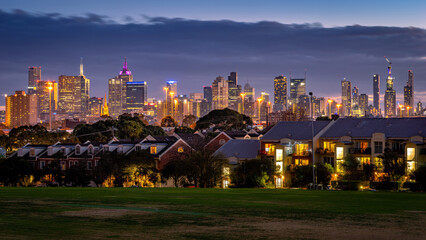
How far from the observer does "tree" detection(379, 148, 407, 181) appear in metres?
71.2

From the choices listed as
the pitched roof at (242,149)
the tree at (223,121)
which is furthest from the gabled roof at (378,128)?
the tree at (223,121)

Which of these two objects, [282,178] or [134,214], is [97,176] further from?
[134,214]

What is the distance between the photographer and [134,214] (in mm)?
26875

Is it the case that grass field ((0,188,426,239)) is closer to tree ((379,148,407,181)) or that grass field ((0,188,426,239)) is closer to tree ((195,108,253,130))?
tree ((379,148,407,181))

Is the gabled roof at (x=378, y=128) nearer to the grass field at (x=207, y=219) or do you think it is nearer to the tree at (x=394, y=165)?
the tree at (x=394, y=165)

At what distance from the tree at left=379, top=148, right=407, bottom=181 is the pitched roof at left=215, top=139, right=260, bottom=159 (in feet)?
74.5

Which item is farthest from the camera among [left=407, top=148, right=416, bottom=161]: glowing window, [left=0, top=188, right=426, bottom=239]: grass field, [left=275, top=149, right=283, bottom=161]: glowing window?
[left=275, top=149, right=283, bottom=161]: glowing window

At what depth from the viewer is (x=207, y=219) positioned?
25250mm

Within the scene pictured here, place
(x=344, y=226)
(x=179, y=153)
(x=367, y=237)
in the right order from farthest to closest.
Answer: (x=179, y=153) < (x=344, y=226) < (x=367, y=237)

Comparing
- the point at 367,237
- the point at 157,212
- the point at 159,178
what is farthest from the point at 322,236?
the point at 159,178

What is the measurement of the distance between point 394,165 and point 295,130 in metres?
20.7

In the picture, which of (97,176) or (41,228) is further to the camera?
(97,176)

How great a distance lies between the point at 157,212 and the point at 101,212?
247 centimetres

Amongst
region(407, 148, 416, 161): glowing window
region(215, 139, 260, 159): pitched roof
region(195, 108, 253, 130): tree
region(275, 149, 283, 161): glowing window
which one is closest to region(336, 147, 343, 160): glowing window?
region(275, 149, 283, 161): glowing window
